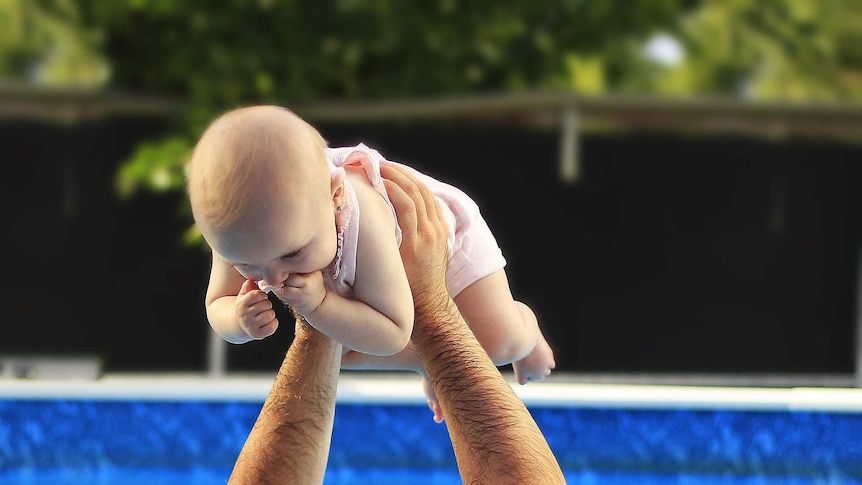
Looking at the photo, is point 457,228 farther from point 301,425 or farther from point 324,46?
point 324,46

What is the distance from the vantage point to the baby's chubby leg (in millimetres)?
1790

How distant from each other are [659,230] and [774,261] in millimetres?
920

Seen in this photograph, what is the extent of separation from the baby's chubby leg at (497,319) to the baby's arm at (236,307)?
442 mm

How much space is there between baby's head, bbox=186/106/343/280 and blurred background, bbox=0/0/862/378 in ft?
19.8

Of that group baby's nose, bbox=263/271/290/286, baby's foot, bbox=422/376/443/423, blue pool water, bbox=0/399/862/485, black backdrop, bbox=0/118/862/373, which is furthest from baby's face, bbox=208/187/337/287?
black backdrop, bbox=0/118/862/373

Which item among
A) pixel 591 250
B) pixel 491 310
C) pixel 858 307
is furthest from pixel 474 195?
pixel 491 310

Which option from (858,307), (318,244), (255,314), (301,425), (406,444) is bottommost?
(406,444)

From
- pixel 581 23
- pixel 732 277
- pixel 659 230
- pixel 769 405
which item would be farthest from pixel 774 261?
pixel 769 405

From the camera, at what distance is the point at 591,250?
7.65 meters

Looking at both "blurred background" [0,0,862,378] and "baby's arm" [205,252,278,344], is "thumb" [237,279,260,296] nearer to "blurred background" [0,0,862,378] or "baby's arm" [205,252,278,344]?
"baby's arm" [205,252,278,344]

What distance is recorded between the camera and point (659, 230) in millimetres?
7637

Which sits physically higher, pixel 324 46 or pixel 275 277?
pixel 324 46

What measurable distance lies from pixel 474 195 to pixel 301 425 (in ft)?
19.0

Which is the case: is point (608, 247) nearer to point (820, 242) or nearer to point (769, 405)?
point (820, 242)
